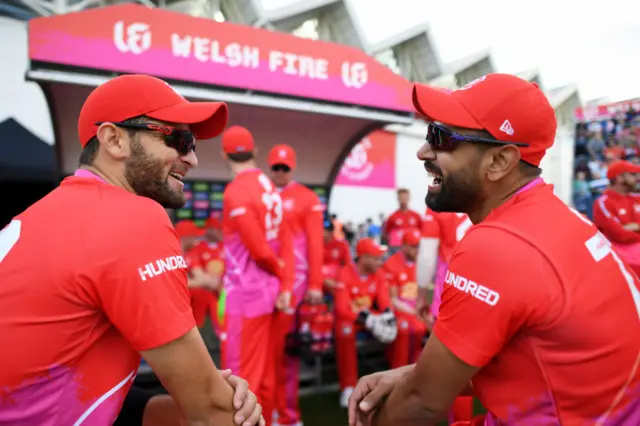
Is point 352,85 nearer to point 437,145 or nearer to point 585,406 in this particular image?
point 437,145

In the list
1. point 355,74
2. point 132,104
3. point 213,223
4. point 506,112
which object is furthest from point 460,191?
point 213,223

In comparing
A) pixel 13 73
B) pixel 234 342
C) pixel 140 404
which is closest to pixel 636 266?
pixel 234 342

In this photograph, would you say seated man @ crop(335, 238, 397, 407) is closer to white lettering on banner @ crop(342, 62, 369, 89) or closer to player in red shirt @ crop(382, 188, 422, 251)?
player in red shirt @ crop(382, 188, 422, 251)

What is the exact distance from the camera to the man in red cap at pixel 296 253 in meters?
4.25

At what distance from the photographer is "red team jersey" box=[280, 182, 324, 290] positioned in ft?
14.8

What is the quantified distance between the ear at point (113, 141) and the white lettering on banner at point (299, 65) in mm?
4424

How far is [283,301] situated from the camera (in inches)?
151

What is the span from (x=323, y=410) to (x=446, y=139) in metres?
3.77

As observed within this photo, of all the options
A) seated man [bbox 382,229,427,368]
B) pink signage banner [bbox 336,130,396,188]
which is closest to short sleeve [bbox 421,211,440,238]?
seated man [bbox 382,229,427,368]

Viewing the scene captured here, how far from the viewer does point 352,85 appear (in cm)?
618

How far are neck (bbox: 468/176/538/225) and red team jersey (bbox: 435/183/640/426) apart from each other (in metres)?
0.25

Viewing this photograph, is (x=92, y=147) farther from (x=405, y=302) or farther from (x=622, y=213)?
(x=622, y=213)

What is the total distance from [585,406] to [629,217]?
478cm

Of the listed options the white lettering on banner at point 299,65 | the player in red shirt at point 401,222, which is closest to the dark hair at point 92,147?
the white lettering on banner at point 299,65
